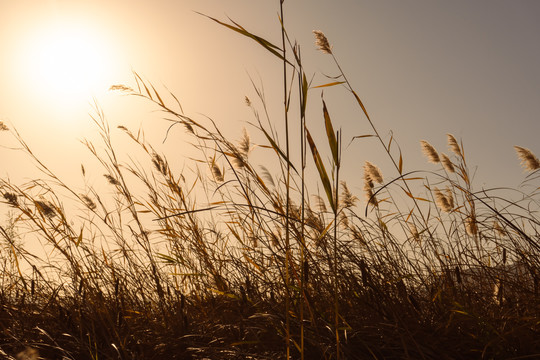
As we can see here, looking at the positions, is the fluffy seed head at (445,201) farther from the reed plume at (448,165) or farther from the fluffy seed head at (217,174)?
the fluffy seed head at (217,174)

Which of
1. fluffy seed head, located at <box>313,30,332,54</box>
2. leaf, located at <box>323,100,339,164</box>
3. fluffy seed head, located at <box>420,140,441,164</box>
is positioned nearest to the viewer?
leaf, located at <box>323,100,339,164</box>

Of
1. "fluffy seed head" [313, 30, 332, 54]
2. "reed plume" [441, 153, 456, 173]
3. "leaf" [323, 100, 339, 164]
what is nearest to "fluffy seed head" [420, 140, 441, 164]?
"reed plume" [441, 153, 456, 173]

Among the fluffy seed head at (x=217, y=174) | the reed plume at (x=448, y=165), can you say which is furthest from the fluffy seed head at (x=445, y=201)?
the fluffy seed head at (x=217, y=174)

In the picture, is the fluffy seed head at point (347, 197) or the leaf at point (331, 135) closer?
the leaf at point (331, 135)

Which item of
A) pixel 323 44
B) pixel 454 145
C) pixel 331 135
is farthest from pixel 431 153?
pixel 331 135

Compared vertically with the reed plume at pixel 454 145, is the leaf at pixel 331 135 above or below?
below

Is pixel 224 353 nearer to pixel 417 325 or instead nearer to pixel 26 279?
pixel 417 325

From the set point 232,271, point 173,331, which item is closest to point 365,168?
point 232,271

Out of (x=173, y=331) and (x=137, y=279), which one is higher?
(x=137, y=279)

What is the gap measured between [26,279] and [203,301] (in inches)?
44.8

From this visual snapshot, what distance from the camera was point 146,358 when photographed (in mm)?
1810

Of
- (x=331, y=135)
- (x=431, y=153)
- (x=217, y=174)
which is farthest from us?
(x=431, y=153)

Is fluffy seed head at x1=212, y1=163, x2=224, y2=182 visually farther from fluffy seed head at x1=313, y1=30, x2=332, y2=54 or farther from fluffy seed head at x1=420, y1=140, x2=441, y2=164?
fluffy seed head at x1=420, y1=140, x2=441, y2=164

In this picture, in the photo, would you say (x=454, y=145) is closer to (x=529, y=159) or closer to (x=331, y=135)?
(x=529, y=159)
